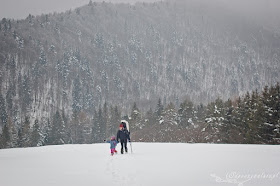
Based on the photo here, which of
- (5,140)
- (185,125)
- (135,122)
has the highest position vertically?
(135,122)

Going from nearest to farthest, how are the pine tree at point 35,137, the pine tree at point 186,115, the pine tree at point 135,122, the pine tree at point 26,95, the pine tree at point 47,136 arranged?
the pine tree at point 186,115
the pine tree at point 35,137
the pine tree at point 47,136
the pine tree at point 135,122
the pine tree at point 26,95

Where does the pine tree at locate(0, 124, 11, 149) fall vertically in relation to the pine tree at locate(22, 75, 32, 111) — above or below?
below

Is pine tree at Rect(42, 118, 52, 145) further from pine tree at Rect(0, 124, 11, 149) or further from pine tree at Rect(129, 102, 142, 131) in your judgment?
pine tree at Rect(129, 102, 142, 131)

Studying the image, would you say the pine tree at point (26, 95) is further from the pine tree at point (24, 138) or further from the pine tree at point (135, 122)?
the pine tree at point (135, 122)

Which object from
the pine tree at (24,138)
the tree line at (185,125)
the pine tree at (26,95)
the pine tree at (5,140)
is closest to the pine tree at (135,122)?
the tree line at (185,125)

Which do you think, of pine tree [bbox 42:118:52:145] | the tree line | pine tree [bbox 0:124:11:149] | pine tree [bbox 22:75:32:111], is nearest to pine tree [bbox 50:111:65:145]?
the tree line

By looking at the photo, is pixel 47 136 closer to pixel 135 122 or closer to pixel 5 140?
pixel 5 140

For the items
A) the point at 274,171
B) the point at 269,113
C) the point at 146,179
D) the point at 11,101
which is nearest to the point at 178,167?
the point at 146,179

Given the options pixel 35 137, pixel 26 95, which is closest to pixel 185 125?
pixel 35 137

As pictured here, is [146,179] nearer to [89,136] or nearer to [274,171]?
[274,171]

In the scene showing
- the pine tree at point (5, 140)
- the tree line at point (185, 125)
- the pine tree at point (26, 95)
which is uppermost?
the pine tree at point (26, 95)

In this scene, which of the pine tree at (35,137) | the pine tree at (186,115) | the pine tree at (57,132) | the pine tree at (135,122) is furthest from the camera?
the pine tree at (135,122)

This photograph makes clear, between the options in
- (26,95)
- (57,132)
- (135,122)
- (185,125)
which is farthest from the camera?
(26,95)

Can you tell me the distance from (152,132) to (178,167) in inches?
2724
